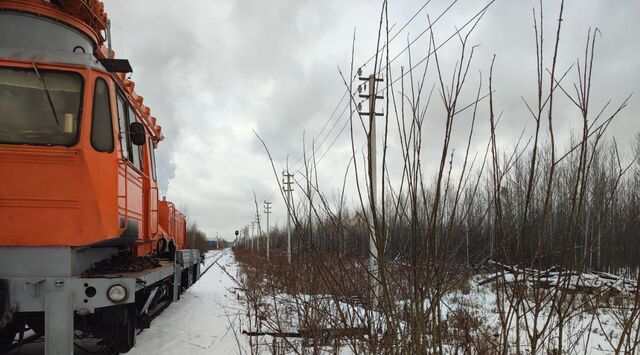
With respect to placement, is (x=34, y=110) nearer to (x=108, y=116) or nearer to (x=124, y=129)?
(x=108, y=116)

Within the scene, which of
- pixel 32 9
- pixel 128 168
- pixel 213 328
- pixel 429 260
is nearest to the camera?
pixel 429 260

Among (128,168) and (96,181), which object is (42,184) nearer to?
(96,181)

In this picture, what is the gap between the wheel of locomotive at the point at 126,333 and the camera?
5777mm

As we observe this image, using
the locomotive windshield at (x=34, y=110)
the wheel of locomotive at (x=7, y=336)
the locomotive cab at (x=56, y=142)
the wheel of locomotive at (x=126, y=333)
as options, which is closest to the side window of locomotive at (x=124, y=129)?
the locomotive cab at (x=56, y=142)

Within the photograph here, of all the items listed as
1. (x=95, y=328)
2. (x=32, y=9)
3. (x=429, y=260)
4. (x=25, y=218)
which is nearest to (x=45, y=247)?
(x=25, y=218)

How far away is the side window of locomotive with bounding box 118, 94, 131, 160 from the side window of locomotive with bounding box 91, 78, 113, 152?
0.31 m

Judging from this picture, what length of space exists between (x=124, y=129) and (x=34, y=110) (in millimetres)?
1057

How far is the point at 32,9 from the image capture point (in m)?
5.28

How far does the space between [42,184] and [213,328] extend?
4.36 metres

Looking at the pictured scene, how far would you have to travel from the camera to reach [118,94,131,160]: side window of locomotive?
221 inches

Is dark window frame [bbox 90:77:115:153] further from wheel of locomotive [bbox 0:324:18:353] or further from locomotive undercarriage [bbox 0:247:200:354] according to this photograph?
wheel of locomotive [bbox 0:324:18:353]

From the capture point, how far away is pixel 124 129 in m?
5.89

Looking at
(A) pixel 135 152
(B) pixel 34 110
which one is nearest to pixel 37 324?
(B) pixel 34 110

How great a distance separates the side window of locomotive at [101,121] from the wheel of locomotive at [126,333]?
6.27 feet
